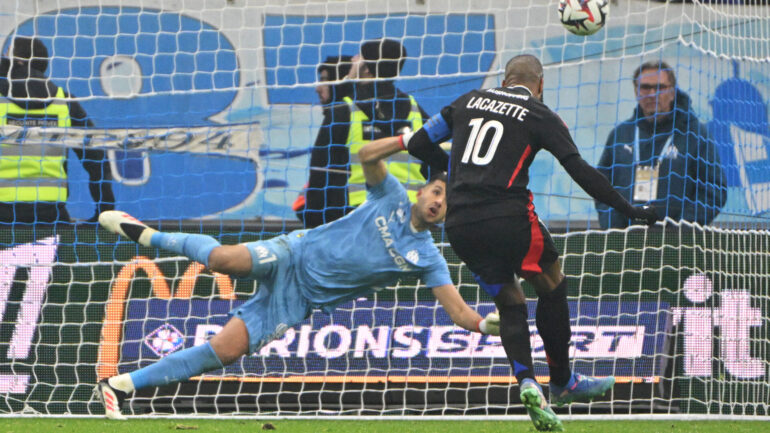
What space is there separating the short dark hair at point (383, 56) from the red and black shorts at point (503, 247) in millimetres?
3431

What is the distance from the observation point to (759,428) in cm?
599

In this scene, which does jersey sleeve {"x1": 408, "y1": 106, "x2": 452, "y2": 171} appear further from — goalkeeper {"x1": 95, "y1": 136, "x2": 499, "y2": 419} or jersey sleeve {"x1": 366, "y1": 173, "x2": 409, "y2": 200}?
jersey sleeve {"x1": 366, "y1": 173, "x2": 409, "y2": 200}

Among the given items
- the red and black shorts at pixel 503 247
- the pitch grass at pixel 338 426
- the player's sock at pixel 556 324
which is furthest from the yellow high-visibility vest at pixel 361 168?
the red and black shorts at pixel 503 247

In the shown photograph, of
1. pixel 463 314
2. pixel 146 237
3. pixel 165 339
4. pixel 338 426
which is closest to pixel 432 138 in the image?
pixel 463 314

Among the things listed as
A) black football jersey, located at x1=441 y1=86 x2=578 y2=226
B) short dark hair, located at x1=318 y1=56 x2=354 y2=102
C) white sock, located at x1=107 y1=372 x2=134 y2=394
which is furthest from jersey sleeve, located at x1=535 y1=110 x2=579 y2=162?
short dark hair, located at x1=318 y1=56 x2=354 y2=102

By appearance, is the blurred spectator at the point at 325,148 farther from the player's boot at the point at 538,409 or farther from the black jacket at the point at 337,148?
the player's boot at the point at 538,409

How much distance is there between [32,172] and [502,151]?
4.38 metres

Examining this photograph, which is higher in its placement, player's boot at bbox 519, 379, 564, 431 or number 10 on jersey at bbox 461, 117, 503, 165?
number 10 on jersey at bbox 461, 117, 503, 165

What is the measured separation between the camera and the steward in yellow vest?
25.1 feet

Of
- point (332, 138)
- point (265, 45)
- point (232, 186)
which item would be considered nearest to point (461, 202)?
point (332, 138)

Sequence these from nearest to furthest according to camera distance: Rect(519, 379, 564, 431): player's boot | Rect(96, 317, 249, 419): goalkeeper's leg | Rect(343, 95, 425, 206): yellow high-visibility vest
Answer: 1. Rect(519, 379, 564, 431): player's boot
2. Rect(96, 317, 249, 419): goalkeeper's leg
3. Rect(343, 95, 425, 206): yellow high-visibility vest

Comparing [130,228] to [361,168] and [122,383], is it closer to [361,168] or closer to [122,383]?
[122,383]

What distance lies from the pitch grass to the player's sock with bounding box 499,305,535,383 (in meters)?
0.90

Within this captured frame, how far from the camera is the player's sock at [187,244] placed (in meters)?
5.54
